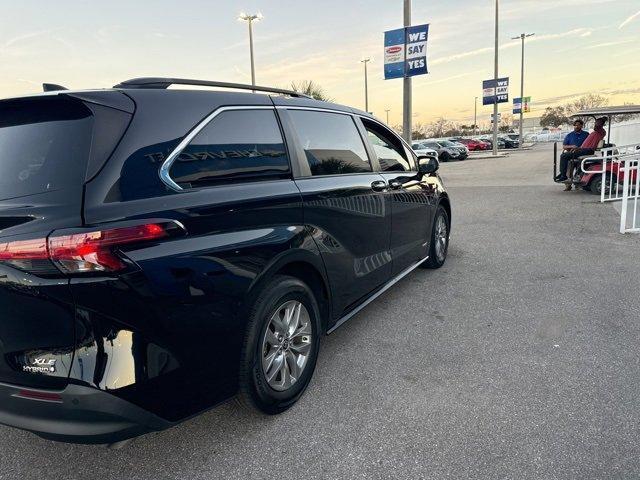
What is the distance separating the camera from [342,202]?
3385 mm

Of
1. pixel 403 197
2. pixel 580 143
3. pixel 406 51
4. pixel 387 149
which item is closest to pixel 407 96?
pixel 406 51

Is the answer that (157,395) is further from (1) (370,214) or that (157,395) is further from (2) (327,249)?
(1) (370,214)

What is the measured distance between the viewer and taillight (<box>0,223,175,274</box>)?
1.90 metres

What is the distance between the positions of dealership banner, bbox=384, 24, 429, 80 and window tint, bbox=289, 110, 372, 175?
1186 cm

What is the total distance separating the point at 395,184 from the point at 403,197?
0.21 meters

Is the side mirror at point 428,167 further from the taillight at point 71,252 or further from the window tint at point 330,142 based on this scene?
the taillight at point 71,252

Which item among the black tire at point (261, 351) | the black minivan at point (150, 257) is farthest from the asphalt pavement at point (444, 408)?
the black minivan at point (150, 257)

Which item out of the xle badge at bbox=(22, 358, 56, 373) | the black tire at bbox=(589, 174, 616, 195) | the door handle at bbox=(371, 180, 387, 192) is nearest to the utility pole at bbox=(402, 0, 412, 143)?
the black tire at bbox=(589, 174, 616, 195)

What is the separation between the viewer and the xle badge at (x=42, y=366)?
1.96 meters

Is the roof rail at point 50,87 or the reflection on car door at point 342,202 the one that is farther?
the reflection on car door at point 342,202

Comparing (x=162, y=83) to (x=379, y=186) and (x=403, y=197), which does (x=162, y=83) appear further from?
(x=403, y=197)

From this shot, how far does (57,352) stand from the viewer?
1.95 m

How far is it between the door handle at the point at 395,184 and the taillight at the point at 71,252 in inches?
106

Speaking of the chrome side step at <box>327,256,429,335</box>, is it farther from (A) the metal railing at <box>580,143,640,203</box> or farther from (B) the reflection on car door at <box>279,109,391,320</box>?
(A) the metal railing at <box>580,143,640,203</box>
